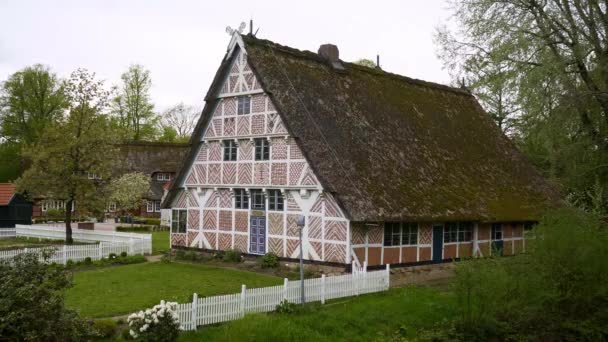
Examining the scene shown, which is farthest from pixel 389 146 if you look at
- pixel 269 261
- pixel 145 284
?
pixel 145 284

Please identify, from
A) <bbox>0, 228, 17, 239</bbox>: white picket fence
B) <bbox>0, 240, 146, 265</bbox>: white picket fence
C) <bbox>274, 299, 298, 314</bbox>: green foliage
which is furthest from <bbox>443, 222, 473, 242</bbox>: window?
<bbox>0, 228, 17, 239</bbox>: white picket fence

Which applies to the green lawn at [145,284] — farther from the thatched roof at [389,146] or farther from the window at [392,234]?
the thatched roof at [389,146]

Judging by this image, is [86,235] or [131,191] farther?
[131,191]

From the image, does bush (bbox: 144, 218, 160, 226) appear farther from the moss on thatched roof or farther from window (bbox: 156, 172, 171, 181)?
the moss on thatched roof

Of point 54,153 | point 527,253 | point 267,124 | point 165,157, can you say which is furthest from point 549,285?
point 165,157

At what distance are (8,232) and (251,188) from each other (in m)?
20.0

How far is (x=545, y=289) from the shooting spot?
16969 mm

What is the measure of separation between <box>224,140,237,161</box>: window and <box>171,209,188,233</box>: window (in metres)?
3.83

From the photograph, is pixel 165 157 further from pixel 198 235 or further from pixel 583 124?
pixel 583 124

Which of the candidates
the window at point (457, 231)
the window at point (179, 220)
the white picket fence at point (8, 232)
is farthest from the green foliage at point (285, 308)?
the white picket fence at point (8, 232)

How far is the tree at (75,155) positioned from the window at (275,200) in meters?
10.2

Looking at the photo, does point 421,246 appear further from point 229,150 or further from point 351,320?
point 351,320

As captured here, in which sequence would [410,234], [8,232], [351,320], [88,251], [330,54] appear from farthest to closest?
[8,232] → [330,54] → [88,251] → [410,234] → [351,320]

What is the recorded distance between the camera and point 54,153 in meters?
29.7
